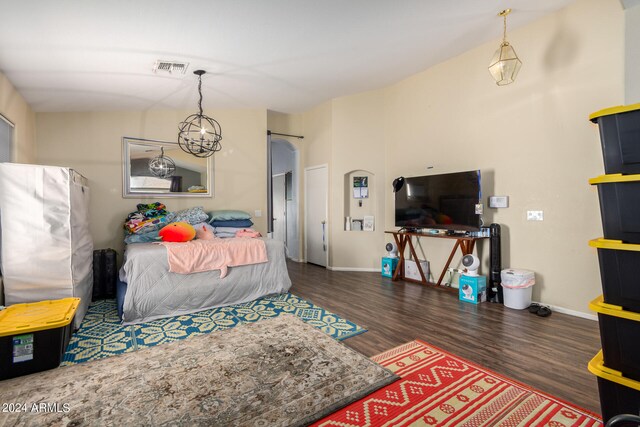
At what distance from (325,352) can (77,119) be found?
4.74 metres

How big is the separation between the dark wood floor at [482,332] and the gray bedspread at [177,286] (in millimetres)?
650

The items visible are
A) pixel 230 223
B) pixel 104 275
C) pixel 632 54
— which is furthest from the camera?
pixel 230 223

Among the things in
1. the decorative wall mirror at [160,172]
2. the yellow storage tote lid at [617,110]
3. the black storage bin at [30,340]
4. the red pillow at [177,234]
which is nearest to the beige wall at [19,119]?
the decorative wall mirror at [160,172]

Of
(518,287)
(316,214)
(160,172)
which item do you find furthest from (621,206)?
(160,172)

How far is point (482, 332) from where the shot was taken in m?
2.86

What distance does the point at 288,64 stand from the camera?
3877 millimetres

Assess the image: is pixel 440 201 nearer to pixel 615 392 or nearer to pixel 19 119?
pixel 615 392

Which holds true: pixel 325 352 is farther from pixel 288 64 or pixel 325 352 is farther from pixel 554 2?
pixel 554 2

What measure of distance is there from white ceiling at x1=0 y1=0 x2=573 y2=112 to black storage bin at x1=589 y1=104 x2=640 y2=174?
2.21 meters

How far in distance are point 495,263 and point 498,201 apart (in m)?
0.77

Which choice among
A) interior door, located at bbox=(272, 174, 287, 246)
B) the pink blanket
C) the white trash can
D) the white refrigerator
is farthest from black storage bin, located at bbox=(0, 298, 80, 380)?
interior door, located at bbox=(272, 174, 287, 246)

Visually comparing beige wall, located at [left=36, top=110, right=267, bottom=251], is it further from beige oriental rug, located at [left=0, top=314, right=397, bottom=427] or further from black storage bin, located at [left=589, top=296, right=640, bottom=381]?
black storage bin, located at [left=589, top=296, right=640, bottom=381]

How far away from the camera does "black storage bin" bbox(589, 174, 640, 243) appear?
3.96 feet

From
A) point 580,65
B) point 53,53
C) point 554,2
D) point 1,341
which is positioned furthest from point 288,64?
point 1,341
